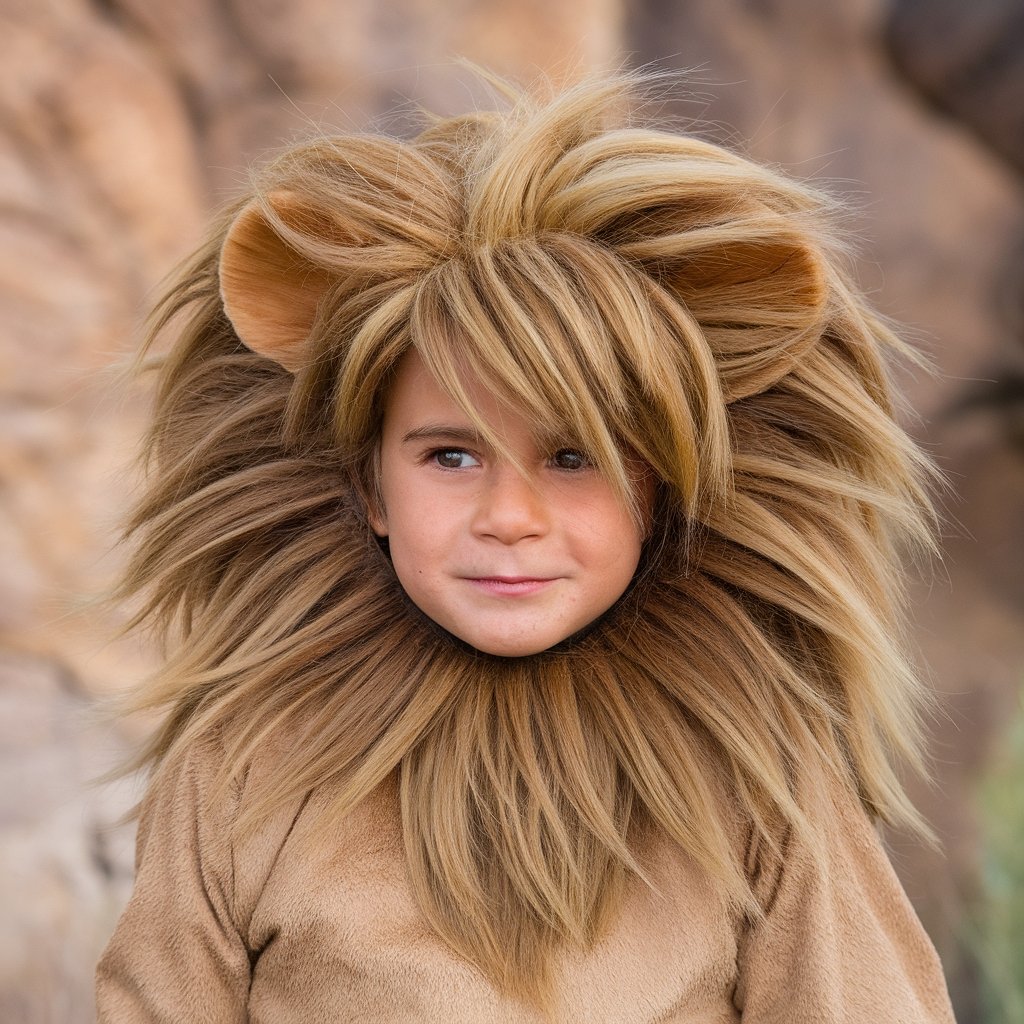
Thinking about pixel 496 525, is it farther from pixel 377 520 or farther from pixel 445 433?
pixel 377 520

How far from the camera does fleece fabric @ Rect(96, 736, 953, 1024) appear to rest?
1.12m

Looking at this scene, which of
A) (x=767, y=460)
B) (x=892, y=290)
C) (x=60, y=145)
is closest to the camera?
(x=767, y=460)

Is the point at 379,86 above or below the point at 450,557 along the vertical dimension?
above

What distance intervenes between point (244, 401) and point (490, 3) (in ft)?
5.97

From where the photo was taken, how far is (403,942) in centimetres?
113

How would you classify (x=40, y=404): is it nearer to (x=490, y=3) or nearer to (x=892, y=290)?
(x=490, y=3)

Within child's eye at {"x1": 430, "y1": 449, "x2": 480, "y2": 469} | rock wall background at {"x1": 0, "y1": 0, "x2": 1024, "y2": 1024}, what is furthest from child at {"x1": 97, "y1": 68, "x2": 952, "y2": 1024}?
rock wall background at {"x1": 0, "y1": 0, "x2": 1024, "y2": 1024}

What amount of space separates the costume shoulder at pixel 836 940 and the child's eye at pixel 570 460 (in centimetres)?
35

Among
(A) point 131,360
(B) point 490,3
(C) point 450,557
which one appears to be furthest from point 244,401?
(B) point 490,3

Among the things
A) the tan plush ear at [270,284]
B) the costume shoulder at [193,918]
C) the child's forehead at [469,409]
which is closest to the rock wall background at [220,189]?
the costume shoulder at [193,918]

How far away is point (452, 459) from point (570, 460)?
0.10 m

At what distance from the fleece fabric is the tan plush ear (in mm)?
383

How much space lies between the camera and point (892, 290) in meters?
3.08

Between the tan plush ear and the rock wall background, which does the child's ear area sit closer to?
the tan plush ear
